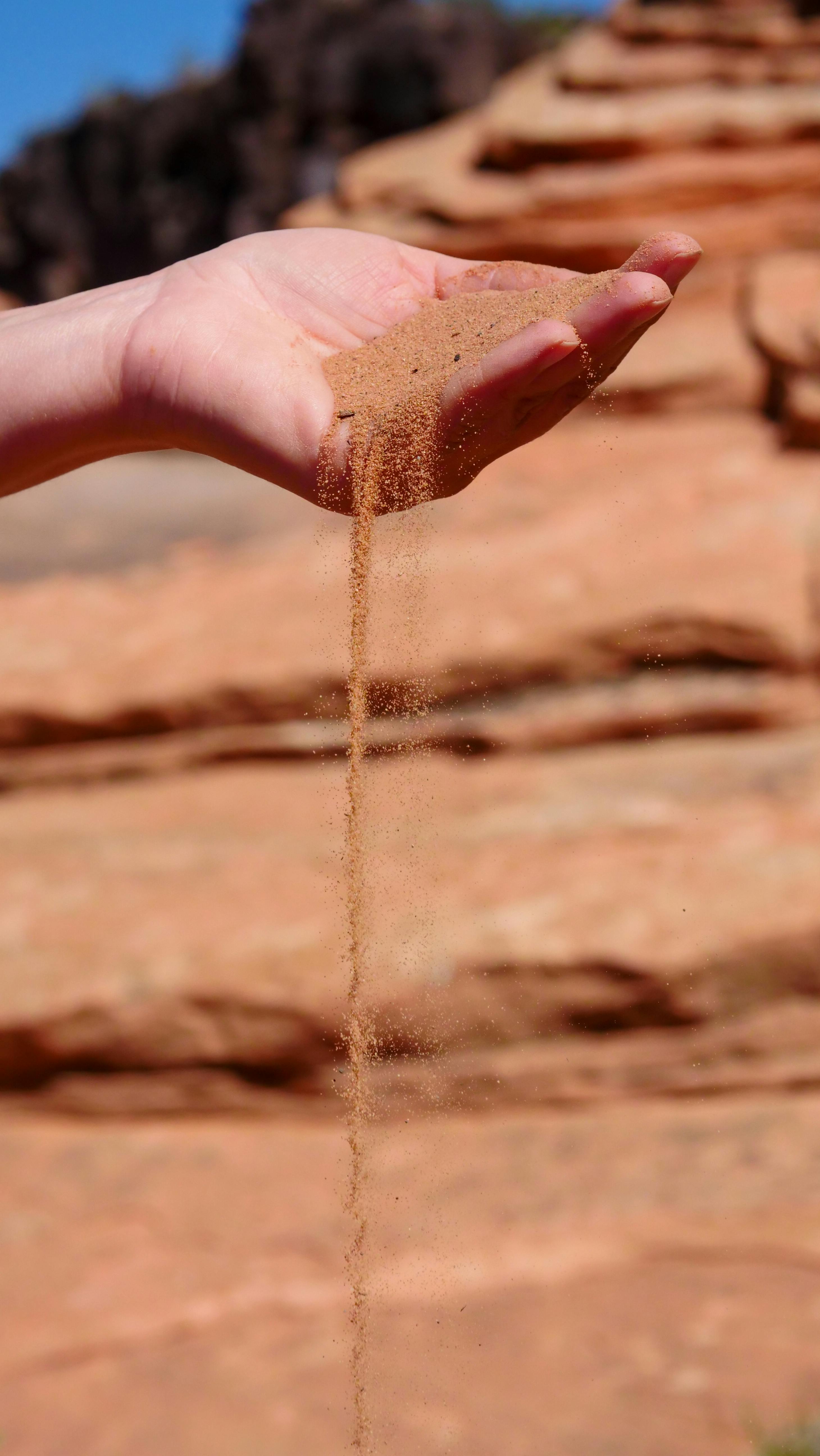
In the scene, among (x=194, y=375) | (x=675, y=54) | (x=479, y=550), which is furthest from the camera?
(x=675, y=54)

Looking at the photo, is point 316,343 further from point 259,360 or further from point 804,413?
point 804,413

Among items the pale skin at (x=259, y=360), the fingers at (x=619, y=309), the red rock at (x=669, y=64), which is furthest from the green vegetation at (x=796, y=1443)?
the red rock at (x=669, y=64)

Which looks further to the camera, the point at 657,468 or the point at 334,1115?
the point at 657,468

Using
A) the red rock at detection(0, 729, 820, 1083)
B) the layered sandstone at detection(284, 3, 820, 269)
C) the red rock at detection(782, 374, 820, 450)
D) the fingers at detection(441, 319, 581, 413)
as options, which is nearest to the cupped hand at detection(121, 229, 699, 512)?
the fingers at detection(441, 319, 581, 413)

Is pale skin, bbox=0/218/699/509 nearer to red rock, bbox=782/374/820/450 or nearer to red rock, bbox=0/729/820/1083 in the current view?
red rock, bbox=0/729/820/1083

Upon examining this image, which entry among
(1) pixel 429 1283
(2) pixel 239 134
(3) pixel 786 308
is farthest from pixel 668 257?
(2) pixel 239 134

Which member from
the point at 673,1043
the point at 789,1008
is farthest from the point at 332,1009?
the point at 789,1008

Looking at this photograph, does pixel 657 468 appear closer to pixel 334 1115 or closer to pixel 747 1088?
pixel 747 1088
